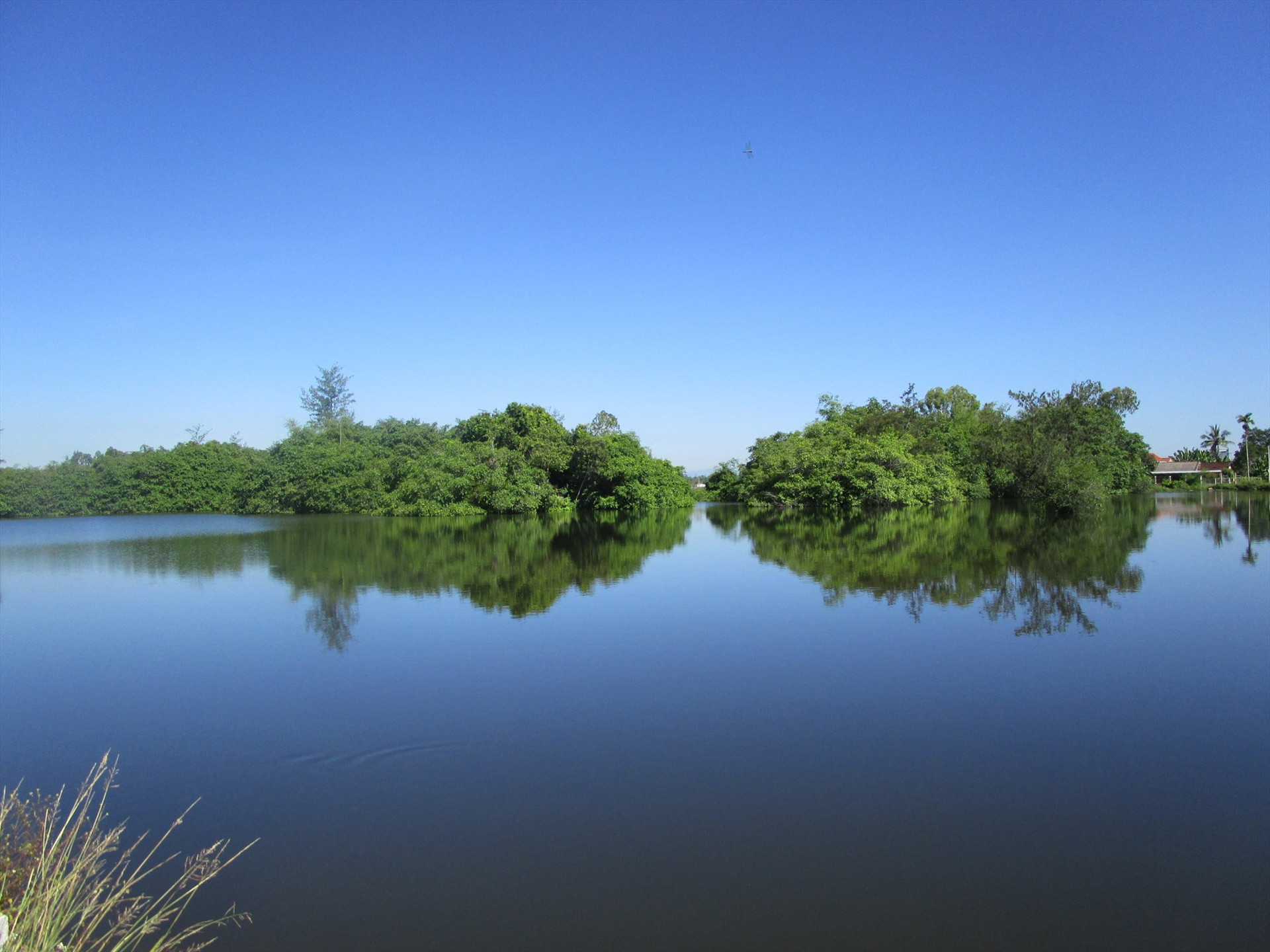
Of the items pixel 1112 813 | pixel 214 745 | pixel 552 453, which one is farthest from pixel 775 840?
pixel 552 453

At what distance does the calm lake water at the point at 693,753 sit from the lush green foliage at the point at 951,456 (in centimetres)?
2418

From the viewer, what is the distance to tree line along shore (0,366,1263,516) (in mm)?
38375

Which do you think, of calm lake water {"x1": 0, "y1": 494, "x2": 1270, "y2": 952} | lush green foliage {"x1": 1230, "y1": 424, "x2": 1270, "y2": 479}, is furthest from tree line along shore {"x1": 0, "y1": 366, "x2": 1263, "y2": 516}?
calm lake water {"x1": 0, "y1": 494, "x2": 1270, "y2": 952}

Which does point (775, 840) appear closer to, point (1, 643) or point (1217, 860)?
point (1217, 860)

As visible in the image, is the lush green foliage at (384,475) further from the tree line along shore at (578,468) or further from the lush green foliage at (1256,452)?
the lush green foliage at (1256,452)

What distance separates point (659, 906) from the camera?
12.0ft

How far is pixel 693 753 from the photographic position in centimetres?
552

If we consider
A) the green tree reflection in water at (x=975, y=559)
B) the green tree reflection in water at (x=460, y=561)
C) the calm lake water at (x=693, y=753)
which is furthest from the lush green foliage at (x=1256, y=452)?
the calm lake water at (x=693, y=753)

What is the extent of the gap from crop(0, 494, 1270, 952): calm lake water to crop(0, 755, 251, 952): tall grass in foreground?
0.23 metres

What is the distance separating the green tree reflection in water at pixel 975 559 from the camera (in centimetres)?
1114

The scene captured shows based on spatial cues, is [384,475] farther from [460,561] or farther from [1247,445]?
[1247,445]

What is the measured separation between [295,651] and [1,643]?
408 centimetres

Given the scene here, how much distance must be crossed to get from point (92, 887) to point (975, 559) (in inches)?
609

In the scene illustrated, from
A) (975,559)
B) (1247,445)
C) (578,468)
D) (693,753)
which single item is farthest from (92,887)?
(1247,445)
